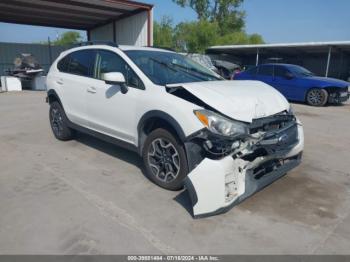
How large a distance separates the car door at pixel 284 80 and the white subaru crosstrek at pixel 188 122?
7644mm

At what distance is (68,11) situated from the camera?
1552cm

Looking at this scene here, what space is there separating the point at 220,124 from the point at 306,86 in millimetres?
9305

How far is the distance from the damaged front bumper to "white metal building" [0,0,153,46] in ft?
40.0

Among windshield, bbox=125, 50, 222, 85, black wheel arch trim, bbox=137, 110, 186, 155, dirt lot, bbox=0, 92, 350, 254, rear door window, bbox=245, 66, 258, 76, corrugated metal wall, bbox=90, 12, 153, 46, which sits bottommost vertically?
dirt lot, bbox=0, 92, 350, 254

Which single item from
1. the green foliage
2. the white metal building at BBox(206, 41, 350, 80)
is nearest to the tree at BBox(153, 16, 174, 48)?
the green foliage

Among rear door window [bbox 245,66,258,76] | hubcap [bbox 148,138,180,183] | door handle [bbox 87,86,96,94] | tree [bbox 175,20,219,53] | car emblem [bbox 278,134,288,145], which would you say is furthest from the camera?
tree [bbox 175,20,219,53]

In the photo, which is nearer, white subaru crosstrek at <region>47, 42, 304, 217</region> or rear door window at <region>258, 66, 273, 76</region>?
white subaru crosstrek at <region>47, 42, 304, 217</region>

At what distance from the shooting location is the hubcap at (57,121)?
5462 mm

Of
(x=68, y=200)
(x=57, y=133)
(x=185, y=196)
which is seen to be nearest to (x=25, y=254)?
(x=68, y=200)

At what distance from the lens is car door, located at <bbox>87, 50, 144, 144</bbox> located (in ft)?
12.5

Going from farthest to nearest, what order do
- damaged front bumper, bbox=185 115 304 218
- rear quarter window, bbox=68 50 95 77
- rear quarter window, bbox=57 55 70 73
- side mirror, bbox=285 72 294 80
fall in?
side mirror, bbox=285 72 294 80 → rear quarter window, bbox=57 55 70 73 → rear quarter window, bbox=68 50 95 77 → damaged front bumper, bbox=185 115 304 218

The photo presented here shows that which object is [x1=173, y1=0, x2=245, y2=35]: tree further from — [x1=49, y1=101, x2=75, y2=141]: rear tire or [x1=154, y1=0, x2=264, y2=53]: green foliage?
[x1=49, y1=101, x2=75, y2=141]: rear tire

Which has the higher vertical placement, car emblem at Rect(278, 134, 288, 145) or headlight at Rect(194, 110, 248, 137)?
headlight at Rect(194, 110, 248, 137)

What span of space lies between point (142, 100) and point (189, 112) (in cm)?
79
